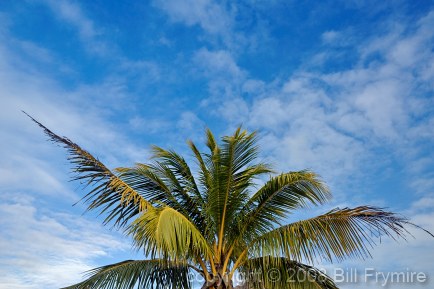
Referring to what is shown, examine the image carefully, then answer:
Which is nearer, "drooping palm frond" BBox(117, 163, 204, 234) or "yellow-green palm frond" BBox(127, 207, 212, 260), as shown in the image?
"yellow-green palm frond" BBox(127, 207, 212, 260)

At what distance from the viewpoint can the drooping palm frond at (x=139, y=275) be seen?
953 cm

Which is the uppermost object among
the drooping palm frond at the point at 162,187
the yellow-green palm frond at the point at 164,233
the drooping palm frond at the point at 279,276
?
the drooping palm frond at the point at 162,187

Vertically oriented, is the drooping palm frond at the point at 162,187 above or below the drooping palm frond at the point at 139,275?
above

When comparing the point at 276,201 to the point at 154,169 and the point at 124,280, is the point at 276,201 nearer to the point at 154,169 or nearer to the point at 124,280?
the point at 154,169

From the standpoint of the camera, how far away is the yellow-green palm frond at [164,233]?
7.11 m

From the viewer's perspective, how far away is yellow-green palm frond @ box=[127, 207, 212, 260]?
711cm

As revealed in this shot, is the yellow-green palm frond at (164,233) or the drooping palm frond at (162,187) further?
the drooping palm frond at (162,187)

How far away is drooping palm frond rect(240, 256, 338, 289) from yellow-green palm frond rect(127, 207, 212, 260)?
1616mm

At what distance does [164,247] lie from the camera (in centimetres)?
730

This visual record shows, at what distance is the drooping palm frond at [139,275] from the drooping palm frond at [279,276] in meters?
1.41

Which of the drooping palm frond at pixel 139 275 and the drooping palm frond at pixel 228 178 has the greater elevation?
the drooping palm frond at pixel 228 178

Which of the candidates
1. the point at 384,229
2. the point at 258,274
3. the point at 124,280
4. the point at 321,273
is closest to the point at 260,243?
the point at 258,274

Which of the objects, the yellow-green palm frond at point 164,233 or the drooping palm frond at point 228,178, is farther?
the drooping palm frond at point 228,178

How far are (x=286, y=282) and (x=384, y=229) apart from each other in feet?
7.99
